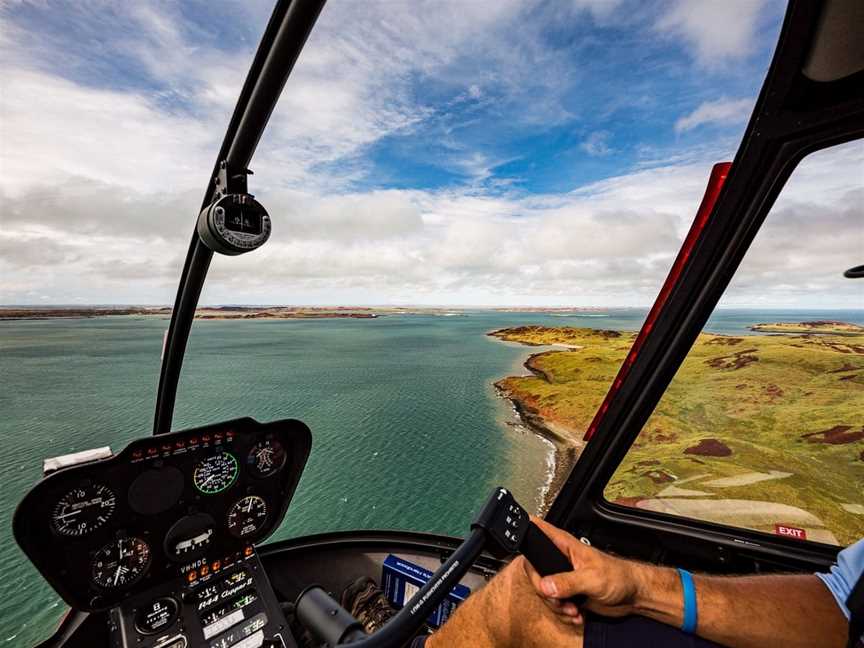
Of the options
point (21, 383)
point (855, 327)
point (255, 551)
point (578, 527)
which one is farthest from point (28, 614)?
point (21, 383)

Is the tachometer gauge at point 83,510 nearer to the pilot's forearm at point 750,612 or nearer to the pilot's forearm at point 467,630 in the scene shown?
the pilot's forearm at point 467,630

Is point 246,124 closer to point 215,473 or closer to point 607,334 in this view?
point 215,473

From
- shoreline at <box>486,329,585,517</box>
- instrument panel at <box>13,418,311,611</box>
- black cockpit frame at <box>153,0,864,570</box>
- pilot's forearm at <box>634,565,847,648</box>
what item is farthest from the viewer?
shoreline at <box>486,329,585,517</box>

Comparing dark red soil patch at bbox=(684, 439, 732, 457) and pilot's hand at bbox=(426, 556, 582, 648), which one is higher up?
dark red soil patch at bbox=(684, 439, 732, 457)

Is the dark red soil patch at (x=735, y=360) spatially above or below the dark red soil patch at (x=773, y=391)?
above

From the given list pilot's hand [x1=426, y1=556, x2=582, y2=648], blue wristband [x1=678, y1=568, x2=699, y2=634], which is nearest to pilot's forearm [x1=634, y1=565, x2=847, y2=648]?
blue wristband [x1=678, y1=568, x2=699, y2=634]

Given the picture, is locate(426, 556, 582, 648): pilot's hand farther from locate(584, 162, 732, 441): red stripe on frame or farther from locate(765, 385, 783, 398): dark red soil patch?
locate(765, 385, 783, 398): dark red soil patch

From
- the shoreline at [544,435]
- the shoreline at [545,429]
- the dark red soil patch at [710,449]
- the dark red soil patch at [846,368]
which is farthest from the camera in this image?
the shoreline at [544,435]

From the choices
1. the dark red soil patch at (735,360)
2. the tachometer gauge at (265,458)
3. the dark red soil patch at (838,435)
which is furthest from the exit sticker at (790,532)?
the tachometer gauge at (265,458)

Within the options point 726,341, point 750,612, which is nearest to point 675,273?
point 726,341
